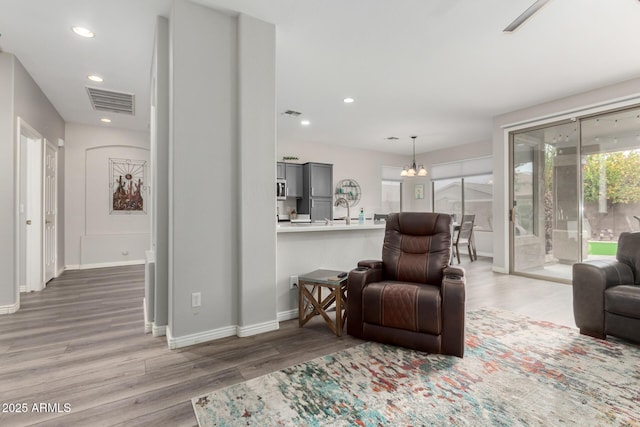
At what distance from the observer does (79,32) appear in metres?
2.94

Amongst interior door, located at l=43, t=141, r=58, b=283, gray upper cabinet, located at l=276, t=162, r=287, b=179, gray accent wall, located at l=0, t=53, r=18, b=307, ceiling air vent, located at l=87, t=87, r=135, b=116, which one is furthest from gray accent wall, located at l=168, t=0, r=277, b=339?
gray upper cabinet, located at l=276, t=162, r=287, b=179

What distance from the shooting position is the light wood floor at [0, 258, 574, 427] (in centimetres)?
172

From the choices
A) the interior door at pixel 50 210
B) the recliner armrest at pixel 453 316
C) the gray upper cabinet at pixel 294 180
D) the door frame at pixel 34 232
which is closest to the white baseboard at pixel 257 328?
the recliner armrest at pixel 453 316

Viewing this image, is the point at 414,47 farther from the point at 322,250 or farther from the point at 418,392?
the point at 418,392

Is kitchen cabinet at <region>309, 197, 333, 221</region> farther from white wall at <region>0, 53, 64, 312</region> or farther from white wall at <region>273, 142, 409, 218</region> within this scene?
white wall at <region>0, 53, 64, 312</region>

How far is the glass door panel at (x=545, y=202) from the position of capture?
4.70 meters

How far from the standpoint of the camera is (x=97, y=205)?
20.2 ft

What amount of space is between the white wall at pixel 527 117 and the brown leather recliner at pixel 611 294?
2.43 meters

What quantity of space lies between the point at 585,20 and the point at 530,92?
5.90 ft

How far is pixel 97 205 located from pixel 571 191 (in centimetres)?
840

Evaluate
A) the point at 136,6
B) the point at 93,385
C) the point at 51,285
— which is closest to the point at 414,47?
the point at 136,6

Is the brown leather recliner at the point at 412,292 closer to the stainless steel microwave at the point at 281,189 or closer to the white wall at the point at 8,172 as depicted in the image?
the white wall at the point at 8,172

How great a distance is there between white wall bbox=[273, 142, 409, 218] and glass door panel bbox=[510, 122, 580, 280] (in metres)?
3.86

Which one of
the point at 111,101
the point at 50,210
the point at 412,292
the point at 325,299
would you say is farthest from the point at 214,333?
the point at 50,210
